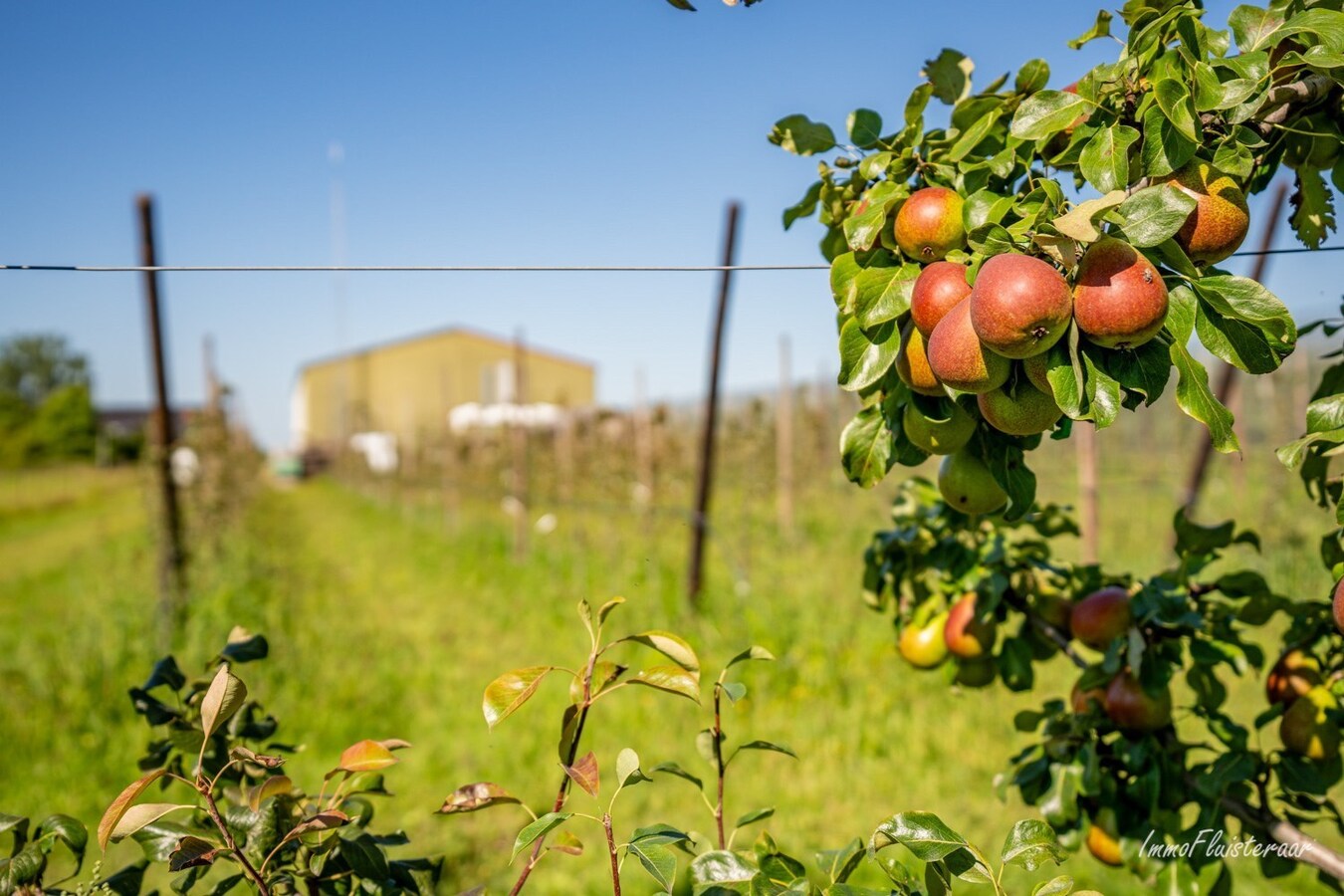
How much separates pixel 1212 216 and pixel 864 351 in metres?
0.38

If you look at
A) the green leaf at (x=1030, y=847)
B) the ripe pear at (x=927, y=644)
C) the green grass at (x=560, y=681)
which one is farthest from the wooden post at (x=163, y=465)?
the green leaf at (x=1030, y=847)

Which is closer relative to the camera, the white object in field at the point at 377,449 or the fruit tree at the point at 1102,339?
the fruit tree at the point at 1102,339

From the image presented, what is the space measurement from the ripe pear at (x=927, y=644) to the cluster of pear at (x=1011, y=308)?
2.36 feet

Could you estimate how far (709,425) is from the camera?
5.38 m

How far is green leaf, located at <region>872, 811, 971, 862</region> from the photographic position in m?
0.81

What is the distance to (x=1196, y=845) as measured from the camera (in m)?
1.46

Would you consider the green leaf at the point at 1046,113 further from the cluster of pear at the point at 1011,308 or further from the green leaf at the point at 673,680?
the green leaf at the point at 673,680

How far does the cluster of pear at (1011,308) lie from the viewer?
821mm

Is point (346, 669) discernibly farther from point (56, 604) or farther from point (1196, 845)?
point (1196, 845)

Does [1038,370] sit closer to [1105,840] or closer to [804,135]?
[804,135]

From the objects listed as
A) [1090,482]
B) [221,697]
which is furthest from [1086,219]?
[1090,482]

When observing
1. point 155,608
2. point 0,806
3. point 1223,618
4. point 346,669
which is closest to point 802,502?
point 346,669

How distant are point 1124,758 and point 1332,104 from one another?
1.04m

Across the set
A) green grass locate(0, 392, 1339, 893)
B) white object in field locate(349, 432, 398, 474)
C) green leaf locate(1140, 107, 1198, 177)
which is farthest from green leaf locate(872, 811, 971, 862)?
white object in field locate(349, 432, 398, 474)
